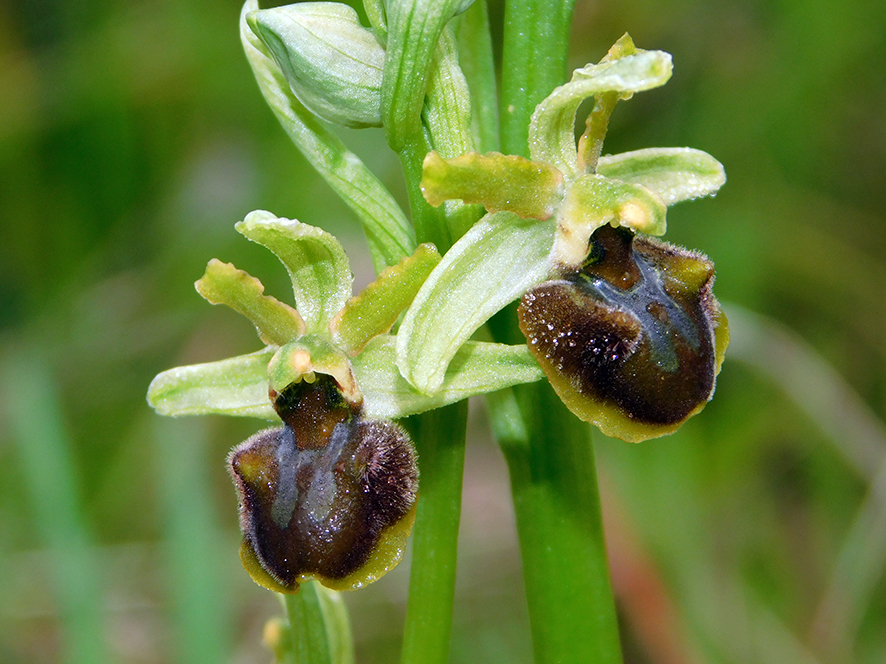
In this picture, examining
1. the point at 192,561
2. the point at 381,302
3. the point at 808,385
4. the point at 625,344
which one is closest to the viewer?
the point at 625,344

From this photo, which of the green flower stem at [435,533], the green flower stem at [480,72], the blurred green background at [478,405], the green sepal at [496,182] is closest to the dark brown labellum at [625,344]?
the green sepal at [496,182]

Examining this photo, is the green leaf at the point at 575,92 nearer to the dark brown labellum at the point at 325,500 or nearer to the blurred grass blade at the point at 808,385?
the dark brown labellum at the point at 325,500

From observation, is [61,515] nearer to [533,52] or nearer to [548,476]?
[548,476]

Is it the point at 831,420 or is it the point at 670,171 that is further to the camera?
the point at 831,420

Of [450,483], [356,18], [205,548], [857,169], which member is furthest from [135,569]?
[857,169]

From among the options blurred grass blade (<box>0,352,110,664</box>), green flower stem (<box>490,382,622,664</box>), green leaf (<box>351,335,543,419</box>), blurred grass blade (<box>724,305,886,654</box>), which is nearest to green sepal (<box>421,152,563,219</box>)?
green leaf (<box>351,335,543,419</box>)

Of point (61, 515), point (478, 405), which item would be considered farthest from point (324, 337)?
point (478, 405)

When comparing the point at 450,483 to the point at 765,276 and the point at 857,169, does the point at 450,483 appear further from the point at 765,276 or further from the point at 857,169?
the point at 857,169
